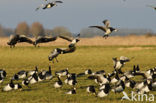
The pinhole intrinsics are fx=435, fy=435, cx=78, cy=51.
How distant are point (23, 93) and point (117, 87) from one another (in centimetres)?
496

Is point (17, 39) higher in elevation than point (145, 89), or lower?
higher

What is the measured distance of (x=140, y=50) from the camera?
7200cm

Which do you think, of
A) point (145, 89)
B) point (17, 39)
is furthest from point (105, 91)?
point (17, 39)

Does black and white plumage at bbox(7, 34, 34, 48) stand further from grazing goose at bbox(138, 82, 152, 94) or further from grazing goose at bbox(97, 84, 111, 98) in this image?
grazing goose at bbox(138, 82, 152, 94)

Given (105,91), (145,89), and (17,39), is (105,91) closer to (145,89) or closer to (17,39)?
(145,89)

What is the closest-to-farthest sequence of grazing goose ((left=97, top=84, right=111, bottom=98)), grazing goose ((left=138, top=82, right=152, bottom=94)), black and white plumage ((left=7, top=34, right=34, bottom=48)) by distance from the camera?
grazing goose ((left=97, top=84, right=111, bottom=98))
grazing goose ((left=138, top=82, right=152, bottom=94))
black and white plumage ((left=7, top=34, right=34, bottom=48))

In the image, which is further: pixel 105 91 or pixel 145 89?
pixel 145 89

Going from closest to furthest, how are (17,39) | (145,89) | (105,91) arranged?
1. (105,91)
2. (145,89)
3. (17,39)

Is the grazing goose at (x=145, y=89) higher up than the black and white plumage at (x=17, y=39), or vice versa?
the black and white plumage at (x=17, y=39)

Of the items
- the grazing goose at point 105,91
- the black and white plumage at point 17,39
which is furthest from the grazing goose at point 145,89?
the black and white plumage at point 17,39

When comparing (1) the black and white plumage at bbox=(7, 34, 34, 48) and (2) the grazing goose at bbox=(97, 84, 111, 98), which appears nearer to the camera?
(2) the grazing goose at bbox=(97, 84, 111, 98)

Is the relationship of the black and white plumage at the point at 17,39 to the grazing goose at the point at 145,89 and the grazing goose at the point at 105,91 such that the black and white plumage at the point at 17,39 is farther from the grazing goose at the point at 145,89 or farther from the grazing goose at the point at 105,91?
the grazing goose at the point at 145,89

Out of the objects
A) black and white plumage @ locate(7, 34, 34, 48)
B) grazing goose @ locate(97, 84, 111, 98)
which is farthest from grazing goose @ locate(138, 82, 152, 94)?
black and white plumage @ locate(7, 34, 34, 48)

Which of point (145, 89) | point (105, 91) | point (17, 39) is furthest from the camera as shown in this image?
point (17, 39)
